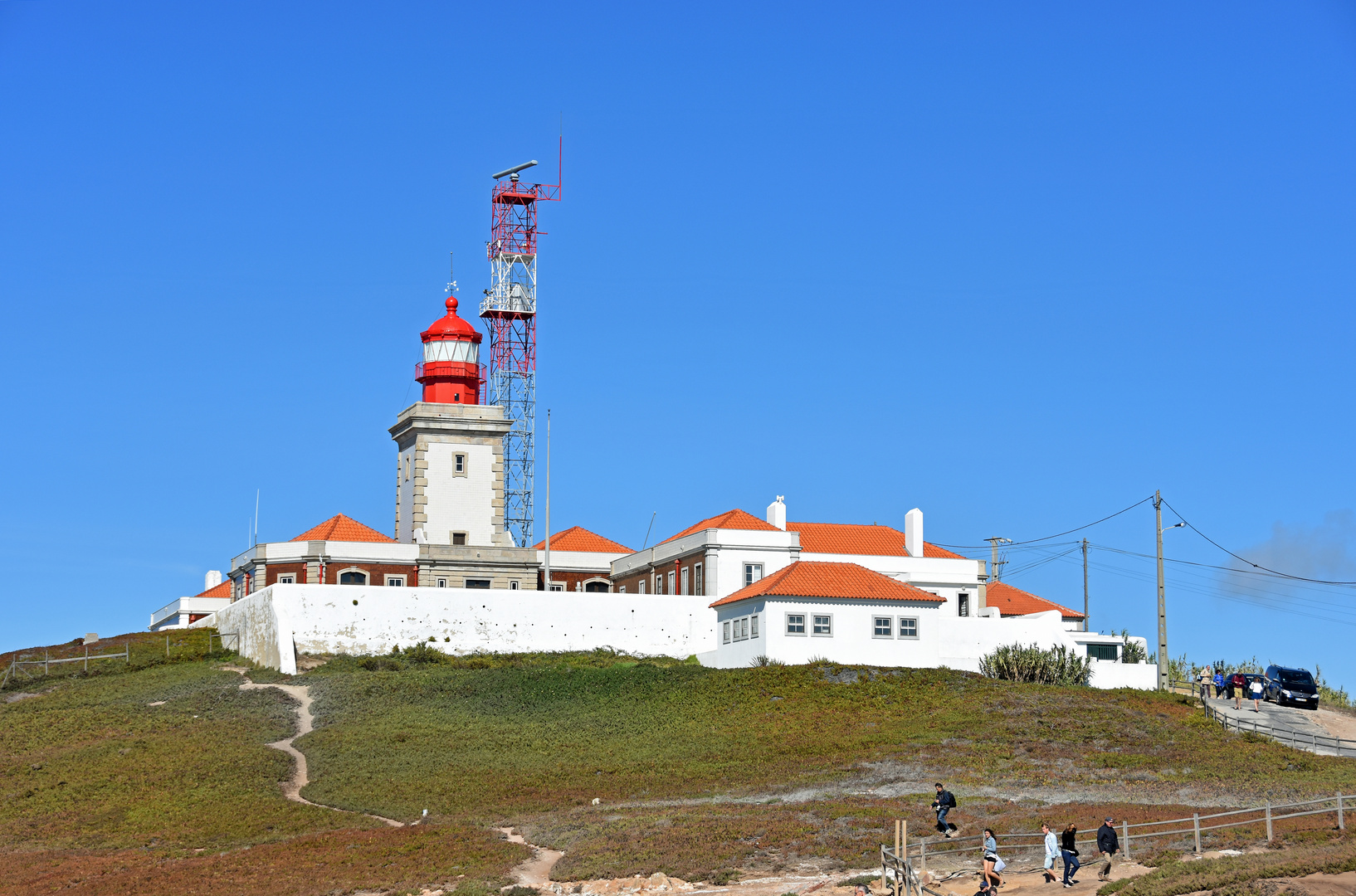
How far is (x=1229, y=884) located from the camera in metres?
26.9

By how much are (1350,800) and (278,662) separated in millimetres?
40666

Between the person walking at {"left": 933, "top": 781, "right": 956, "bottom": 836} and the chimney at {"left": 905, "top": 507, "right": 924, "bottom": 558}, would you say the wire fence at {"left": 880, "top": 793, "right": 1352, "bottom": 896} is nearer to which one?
the person walking at {"left": 933, "top": 781, "right": 956, "bottom": 836}

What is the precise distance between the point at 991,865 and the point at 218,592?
72546 mm

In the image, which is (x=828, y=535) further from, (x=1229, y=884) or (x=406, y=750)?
(x=1229, y=884)

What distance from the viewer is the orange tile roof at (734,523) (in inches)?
2800

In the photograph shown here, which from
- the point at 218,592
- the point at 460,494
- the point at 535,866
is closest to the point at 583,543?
the point at 460,494

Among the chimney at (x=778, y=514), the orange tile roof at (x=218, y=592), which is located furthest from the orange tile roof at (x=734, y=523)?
the orange tile roof at (x=218, y=592)

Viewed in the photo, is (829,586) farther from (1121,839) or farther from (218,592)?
(218,592)

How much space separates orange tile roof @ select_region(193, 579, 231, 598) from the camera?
302ft

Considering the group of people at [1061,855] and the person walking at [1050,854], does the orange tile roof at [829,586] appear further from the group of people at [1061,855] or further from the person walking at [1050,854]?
the person walking at [1050,854]

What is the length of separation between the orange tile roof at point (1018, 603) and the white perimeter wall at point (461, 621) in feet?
71.7

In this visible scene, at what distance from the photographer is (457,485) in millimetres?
74375

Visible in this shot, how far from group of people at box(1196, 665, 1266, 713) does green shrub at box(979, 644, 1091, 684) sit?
15.8ft

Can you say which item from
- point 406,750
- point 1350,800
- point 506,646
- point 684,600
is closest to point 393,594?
point 506,646
